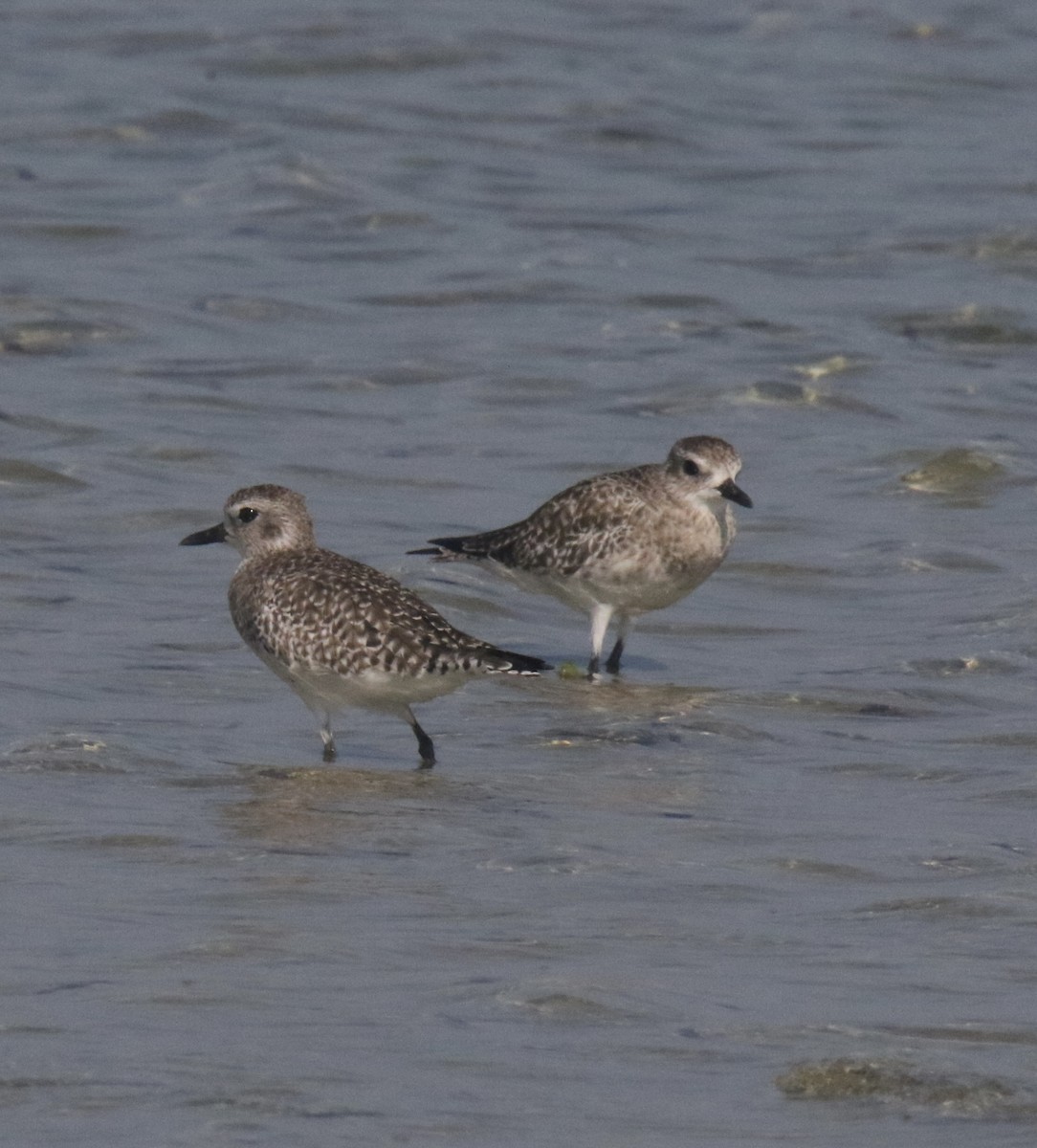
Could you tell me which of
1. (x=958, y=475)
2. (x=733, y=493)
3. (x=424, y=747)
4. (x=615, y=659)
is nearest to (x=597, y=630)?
(x=615, y=659)

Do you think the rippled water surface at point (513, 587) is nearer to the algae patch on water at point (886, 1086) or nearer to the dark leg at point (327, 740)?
the algae patch on water at point (886, 1086)

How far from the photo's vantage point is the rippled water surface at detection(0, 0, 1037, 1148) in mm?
7371

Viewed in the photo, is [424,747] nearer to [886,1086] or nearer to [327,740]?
[327,740]

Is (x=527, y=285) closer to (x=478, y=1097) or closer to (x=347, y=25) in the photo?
(x=347, y=25)

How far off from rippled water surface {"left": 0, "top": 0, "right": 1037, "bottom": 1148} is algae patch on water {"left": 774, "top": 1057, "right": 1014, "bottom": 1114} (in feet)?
0.08

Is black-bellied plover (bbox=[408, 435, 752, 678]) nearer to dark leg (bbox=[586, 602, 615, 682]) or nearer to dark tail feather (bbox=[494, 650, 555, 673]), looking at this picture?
dark leg (bbox=[586, 602, 615, 682])

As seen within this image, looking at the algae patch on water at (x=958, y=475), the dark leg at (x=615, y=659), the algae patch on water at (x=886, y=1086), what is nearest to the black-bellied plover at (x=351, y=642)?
the dark leg at (x=615, y=659)

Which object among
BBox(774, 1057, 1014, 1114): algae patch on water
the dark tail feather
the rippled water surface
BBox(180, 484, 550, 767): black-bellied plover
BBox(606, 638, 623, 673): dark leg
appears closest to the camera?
BBox(774, 1057, 1014, 1114): algae patch on water

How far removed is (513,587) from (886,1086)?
7.95 m

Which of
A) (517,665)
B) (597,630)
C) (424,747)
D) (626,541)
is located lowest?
(597,630)

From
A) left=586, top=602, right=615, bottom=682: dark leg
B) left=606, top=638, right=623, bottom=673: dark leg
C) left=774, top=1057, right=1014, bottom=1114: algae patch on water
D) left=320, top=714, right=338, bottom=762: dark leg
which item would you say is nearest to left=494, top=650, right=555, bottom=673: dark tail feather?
left=320, top=714, right=338, bottom=762: dark leg

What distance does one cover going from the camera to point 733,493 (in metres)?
13.2

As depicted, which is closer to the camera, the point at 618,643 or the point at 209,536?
the point at 209,536

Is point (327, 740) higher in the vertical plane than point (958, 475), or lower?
lower
